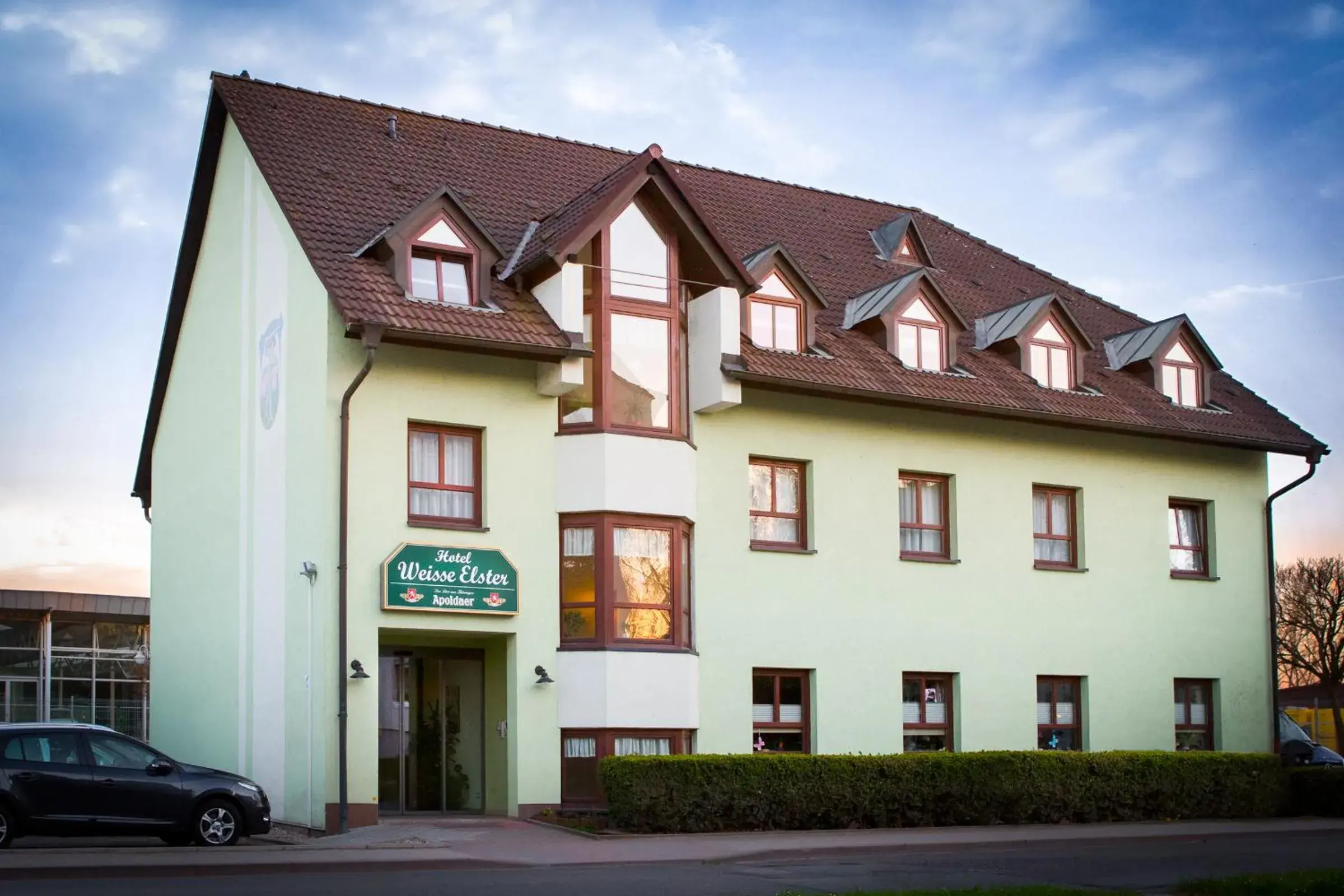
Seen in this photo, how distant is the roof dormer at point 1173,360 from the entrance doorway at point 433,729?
47.4 feet

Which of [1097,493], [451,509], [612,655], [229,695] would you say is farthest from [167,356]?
[1097,493]

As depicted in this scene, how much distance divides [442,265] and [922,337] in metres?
9.07

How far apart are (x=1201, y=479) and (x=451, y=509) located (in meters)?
15.3

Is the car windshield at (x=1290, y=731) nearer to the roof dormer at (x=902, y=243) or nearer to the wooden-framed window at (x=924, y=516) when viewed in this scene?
the wooden-framed window at (x=924, y=516)

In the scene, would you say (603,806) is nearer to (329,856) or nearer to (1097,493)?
(329,856)

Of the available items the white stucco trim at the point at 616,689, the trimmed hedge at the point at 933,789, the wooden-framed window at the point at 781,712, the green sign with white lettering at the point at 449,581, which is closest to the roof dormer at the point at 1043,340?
the trimmed hedge at the point at 933,789

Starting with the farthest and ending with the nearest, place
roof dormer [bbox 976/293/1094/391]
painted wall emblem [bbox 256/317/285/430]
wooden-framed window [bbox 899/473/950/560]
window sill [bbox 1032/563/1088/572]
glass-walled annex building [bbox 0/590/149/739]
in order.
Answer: glass-walled annex building [bbox 0/590/149/739] < roof dormer [bbox 976/293/1094/391] < window sill [bbox 1032/563/1088/572] < wooden-framed window [bbox 899/473/950/560] < painted wall emblem [bbox 256/317/285/430]

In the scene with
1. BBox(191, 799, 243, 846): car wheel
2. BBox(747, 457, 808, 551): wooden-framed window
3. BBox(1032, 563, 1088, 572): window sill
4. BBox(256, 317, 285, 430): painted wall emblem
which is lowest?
BBox(191, 799, 243, 846): car wheel

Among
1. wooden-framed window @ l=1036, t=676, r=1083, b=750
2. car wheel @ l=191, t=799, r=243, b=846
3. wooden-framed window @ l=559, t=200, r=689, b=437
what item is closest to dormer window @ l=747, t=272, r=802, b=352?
A: wooden-framed window @ l=559, t=200, r=689, b=437

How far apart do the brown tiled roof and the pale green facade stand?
69 centimetres

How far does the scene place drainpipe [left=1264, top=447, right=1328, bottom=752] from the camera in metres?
32.0

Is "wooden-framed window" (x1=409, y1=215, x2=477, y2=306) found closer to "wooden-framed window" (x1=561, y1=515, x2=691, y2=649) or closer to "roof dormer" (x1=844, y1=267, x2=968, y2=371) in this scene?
"wooden-framed window" (x1=561, y1=515, x2=691, y2=649)

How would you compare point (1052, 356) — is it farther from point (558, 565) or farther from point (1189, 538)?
point (558, 565)

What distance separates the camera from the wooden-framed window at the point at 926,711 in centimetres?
2795
